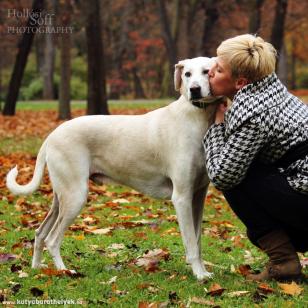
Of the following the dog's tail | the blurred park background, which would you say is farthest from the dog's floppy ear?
the blurred park background

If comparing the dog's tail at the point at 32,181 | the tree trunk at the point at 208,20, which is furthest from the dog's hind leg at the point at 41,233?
the tree trunk at the point at 208,20

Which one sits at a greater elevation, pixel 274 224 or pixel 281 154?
pixel 281 154

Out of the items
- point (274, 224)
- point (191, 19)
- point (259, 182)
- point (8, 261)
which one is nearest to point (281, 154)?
point (259, 182)

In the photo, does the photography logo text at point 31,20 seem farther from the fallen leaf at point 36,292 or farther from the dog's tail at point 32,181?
the fallen leaf at point 36,292

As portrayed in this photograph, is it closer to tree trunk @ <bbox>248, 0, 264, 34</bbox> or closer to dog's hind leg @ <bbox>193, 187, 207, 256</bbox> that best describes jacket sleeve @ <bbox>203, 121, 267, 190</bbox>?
dog's hind leg @ <bbox>193, 187, 207, 256</bbox>

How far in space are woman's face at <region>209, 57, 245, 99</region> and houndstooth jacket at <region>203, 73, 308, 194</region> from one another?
6.4 inches

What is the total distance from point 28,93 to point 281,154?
32793 mm

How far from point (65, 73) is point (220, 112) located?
49.2 ft

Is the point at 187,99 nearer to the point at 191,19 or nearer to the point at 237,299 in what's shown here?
the point at 237,299

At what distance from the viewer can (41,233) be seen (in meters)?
4.82

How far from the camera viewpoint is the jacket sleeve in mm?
3900

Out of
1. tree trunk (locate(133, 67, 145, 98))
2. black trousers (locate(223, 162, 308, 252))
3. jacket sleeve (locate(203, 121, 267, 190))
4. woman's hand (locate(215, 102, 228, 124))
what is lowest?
tree trunk (locate(133, 67, 145, 98))

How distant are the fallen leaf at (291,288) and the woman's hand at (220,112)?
3.74 ft

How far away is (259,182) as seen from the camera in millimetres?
4055
